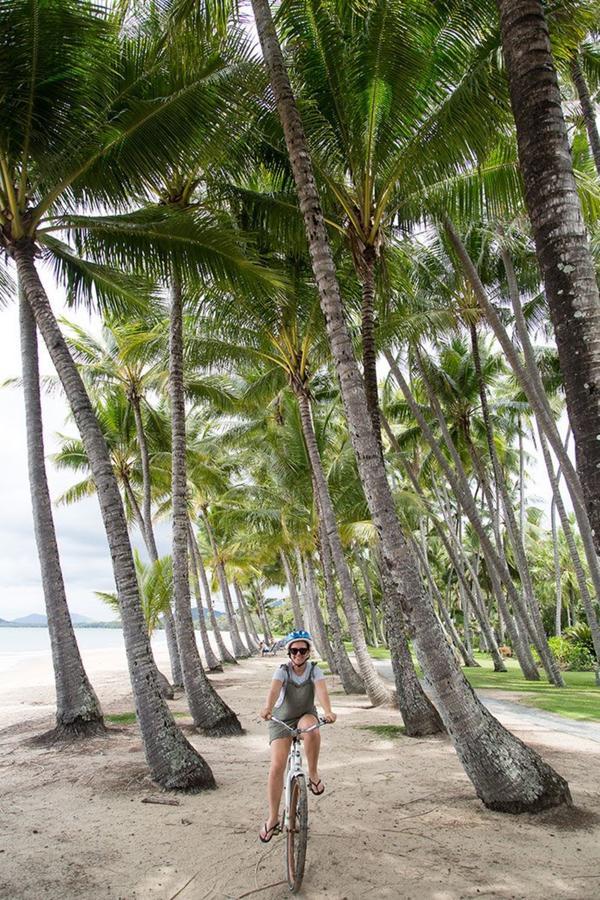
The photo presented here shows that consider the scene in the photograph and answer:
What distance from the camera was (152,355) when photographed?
642 inches

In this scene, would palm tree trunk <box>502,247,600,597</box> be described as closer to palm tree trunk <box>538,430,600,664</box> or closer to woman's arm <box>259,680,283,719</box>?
palm tree trunk <box>538,430,600,664</box>

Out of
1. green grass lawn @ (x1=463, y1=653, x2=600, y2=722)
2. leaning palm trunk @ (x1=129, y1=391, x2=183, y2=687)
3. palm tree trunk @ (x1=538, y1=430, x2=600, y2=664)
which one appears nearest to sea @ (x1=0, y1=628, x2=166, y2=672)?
leaning palm trunk @ (x1=129, y1=391, x2=183, y2=687)

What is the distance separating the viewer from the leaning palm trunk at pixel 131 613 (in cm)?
617

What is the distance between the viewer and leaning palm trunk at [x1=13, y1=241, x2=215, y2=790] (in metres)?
6.17

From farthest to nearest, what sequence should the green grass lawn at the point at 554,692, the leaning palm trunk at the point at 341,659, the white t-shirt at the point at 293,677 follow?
the leaning palm trunk at the point at 341,659, the green grass lawn at the point at 554,692, the white t-shirt at the point at 293,677

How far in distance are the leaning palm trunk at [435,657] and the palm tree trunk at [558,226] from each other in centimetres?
237

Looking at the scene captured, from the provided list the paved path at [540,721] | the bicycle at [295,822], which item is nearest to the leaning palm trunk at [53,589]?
the bicycle at [295,822]

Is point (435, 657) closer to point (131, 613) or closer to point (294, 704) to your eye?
point (294, 704)

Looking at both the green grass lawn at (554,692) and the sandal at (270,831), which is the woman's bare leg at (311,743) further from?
the green grass lawn at (554,692)

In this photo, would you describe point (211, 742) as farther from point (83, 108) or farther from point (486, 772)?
point (83, 108)

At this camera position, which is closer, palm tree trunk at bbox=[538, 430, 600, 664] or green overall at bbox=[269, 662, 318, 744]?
green overall at bbox=[269, 662, 318, 744]

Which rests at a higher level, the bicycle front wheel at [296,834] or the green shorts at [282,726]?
the green shorts at [282,726]

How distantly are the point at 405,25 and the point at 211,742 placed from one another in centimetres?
973

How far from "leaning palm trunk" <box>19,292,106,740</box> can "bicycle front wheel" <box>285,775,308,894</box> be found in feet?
18.6
